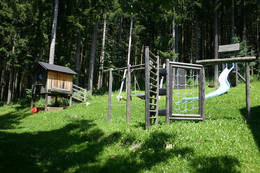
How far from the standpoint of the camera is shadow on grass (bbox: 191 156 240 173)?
4.79 m

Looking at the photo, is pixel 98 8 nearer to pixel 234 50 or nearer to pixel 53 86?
pixel 53 86

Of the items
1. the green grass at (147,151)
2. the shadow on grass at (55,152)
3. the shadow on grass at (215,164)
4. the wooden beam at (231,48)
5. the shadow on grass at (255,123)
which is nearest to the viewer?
the shadow on grass at (215,164)

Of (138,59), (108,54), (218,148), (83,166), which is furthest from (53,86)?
(138,59)

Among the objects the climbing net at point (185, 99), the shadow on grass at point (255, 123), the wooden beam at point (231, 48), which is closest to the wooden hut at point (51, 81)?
the climbing net at point (185, 99)

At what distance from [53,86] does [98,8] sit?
1318cm

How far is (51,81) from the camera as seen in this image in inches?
829

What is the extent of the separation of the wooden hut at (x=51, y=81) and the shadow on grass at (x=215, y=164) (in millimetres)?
17942

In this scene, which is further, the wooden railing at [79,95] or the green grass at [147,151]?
the wooden railing at [79,95]

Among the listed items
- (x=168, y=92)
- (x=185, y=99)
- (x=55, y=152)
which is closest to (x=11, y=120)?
(x=55, y=152)

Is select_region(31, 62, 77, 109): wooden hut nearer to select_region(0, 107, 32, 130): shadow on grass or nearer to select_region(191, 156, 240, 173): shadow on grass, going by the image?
select_region(0, 107, 32, 130): shadow on grass

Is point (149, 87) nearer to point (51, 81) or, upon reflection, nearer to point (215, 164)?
point (215, 164)

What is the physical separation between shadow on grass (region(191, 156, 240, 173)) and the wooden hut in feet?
58.9

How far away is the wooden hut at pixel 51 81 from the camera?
20.7 m

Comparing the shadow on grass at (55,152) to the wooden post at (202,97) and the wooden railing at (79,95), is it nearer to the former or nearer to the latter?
the wooden post at (202,97)
